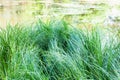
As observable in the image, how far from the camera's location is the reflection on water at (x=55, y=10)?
6.29 meters

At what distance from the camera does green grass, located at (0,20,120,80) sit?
90.8 inches

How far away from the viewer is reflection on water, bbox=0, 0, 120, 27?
6.29 metres

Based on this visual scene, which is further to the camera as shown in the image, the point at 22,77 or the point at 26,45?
the point at 26,45

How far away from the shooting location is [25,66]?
2301 mm

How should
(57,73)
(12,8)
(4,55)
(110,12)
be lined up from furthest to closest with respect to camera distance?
(12,8)
(110,12)
(4,55)
(57,73)

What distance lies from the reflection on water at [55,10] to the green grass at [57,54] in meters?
3.04

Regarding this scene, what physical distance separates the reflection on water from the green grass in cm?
304

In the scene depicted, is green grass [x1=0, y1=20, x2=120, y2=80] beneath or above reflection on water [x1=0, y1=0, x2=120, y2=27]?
above

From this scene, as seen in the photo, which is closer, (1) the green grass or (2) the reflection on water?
(1) the green grass

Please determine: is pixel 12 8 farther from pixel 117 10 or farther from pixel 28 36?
pixel 28 36

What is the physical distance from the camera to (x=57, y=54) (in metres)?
2.48

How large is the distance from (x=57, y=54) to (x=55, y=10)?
14.7 ft

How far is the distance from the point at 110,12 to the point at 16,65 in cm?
480

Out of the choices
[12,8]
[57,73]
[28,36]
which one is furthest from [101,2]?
[57,73]
